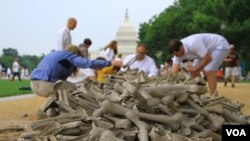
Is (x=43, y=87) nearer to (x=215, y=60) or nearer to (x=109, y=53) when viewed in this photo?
(x=215, y=60)

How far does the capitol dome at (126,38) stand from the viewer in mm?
124688

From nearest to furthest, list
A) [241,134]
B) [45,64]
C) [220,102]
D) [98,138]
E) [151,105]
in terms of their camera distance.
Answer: [241,134] < [98,138] < [151,105] < [220,102] < [45,64]

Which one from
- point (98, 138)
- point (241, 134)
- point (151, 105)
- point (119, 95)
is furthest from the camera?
point (119, 95)

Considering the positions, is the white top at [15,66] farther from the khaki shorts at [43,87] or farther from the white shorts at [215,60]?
the khaki shorts at [43,87]

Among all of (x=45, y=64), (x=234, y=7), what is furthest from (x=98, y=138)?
(x=234, y=7)

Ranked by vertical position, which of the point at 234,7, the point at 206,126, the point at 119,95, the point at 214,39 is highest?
the point at 234,7

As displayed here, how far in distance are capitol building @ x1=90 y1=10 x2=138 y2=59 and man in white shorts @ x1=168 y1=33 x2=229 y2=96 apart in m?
112

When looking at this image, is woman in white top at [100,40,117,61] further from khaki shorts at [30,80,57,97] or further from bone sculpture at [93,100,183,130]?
bone sculpture at [93,100,183,130]

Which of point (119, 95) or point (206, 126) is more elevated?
point (119, 95)

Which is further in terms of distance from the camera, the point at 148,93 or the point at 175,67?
the point at 175,67

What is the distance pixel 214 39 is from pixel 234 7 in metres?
35.6

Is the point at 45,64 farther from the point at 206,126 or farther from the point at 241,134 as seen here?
the point at 241,134

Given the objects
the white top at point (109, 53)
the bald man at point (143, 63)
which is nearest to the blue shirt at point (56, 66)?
the bald man at point (143, 63)

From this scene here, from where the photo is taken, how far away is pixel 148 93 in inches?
190
